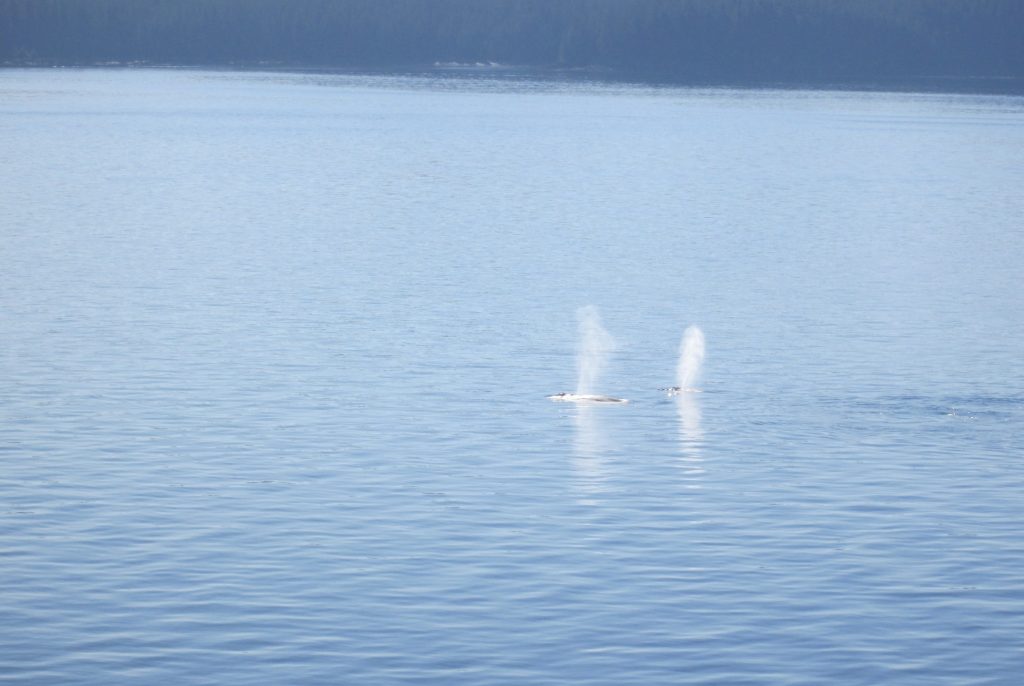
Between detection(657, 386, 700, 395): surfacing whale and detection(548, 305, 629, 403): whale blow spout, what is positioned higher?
detection(548, 305, 629, 403): whale blow spout

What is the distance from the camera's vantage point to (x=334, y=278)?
88.4 meters

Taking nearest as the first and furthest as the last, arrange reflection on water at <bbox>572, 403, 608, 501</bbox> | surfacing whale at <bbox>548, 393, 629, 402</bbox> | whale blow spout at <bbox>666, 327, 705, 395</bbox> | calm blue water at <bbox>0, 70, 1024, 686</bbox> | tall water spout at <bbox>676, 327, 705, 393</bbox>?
calm blue water at <bbox>0, 70, 1024, 686</bbox> → reflection on water at <bbox>572, 403, 608, 501</bbox> → surfacing whale at <bbox>548, 393, 629, 402</bbox> → whale blow spout at <bbox>666, 327, 705, 395</bbox> → tall water spout at <bbox>676, 327, 705, 393</bbox>

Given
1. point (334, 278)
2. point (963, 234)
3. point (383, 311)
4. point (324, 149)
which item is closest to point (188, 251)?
point (334, 278)

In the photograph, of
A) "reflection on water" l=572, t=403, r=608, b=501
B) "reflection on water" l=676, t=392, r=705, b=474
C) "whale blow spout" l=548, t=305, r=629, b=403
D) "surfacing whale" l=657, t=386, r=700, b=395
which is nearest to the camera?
"reflection on water" l=572, t=403, r=608, b=501

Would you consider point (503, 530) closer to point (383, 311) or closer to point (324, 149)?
point (383, 311)

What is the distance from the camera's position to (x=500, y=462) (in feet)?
160

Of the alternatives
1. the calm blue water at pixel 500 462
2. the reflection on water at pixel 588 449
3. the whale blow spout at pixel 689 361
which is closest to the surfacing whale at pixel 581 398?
the reflection on water at pixel 588 449

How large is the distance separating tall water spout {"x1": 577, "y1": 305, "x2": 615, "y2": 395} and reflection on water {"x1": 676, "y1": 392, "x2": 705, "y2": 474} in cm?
353

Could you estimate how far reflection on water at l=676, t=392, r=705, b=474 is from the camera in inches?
1933

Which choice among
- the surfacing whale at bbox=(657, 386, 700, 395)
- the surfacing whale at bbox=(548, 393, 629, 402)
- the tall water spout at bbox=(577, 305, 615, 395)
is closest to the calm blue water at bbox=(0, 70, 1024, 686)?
the surfacing whale at bbox=(657, 386, 700, 395)

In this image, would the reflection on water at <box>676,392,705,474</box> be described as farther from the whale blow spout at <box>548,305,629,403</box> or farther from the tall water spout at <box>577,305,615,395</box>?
the tall water spout at <box>577,305,615,395</box>

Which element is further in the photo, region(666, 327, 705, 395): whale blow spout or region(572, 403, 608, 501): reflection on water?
region(666, 327, 705, 395): whale blow spout

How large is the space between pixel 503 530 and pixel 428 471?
6169mm

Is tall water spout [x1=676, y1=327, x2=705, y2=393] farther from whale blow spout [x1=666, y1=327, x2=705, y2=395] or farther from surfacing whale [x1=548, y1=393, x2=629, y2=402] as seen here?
surfacing whale [x1=548, y1=393, x2=629, y2=402]
